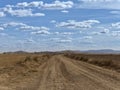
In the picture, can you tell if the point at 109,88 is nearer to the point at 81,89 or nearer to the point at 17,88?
the point at 81,89

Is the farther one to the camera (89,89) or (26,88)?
(26,88)

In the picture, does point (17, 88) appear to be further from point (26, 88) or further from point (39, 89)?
point (39, 89)

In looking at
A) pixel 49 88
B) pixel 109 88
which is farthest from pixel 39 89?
pixel 109 88

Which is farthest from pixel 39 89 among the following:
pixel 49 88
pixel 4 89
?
pixel 4 89

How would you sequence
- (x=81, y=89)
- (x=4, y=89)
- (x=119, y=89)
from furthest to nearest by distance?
(x=4, y=89) → (x=81, y=89) → (x=119, y=89)

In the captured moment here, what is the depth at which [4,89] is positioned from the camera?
785 inches

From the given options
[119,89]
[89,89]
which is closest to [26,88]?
[89,89]

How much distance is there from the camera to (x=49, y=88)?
19.4 meters

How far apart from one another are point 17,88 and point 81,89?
4378 mm

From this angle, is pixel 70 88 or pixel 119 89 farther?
pixel 70 88

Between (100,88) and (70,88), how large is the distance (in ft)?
5.83

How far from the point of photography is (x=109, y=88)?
59.1 feet

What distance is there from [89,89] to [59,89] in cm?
166

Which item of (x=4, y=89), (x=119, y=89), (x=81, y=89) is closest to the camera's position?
(x=119, y=89)
